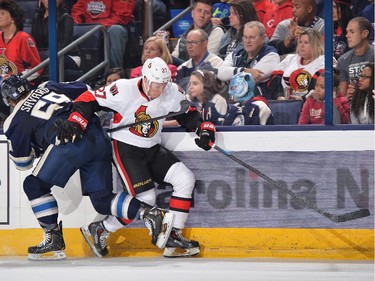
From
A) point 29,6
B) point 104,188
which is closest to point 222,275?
point 104,188

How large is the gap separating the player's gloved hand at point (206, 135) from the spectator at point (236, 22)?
0.80m

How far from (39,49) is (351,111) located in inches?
87.5

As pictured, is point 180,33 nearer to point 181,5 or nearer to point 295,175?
point 181,5

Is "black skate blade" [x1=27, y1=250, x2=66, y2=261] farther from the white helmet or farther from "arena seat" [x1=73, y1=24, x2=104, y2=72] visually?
"arena seat" [x1=73, y1=24, x2=104, y2=72]

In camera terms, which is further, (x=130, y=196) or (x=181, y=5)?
(x=181, y=5)

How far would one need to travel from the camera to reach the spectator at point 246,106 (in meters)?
7.24

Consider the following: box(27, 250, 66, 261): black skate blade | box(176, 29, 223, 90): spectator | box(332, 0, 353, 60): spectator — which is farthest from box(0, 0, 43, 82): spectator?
box(332, 0, 353, 60): spectator

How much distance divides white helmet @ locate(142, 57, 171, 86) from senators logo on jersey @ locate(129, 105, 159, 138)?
21 cm

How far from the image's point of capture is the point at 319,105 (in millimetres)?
7176

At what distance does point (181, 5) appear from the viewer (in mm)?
8898

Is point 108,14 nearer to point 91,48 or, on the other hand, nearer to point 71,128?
point 91,48

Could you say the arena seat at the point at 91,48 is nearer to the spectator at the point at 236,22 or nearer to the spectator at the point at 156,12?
the spectator at the point at 156,12

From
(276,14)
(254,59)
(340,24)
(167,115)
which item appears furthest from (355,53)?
(167,115)

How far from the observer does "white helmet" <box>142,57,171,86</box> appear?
6977 millimetres
